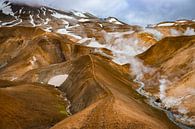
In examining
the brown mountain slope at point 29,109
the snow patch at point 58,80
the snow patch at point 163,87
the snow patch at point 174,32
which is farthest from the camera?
the snow patch at point 174,32

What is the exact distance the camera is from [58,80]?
332ft

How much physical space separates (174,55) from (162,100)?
94.2ft

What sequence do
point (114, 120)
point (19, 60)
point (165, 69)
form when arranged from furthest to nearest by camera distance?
point (19, 60) → point (165, 69) → point (114, 120)

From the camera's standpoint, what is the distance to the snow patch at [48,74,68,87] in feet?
322

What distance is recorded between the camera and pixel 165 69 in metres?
99.2

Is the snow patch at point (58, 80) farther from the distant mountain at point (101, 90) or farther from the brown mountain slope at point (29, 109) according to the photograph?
the brown mountain slope at point (29, 109)

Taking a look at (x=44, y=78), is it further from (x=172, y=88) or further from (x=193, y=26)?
(x=193, y=26)

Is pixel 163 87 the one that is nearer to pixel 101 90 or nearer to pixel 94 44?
pixel 101 90

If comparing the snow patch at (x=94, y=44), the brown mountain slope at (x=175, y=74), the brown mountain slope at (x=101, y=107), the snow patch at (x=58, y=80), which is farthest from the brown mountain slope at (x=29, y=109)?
the snow patch at (x=94, y=44)

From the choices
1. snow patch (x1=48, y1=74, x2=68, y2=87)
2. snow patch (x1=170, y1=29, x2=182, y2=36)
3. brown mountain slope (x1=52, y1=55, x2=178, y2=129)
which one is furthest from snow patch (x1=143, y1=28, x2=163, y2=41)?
brown mountain slope (x1=52, y1=55, x2=178, y2=129)


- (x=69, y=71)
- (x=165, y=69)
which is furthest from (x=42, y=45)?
(x=165, y=69)

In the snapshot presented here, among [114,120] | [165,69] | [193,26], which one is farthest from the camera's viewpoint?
[193,26]

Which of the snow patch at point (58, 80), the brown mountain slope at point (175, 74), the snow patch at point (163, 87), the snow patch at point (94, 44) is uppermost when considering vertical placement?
the brown mountain slope at point (175, 74)

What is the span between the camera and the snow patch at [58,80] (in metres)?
98.2
